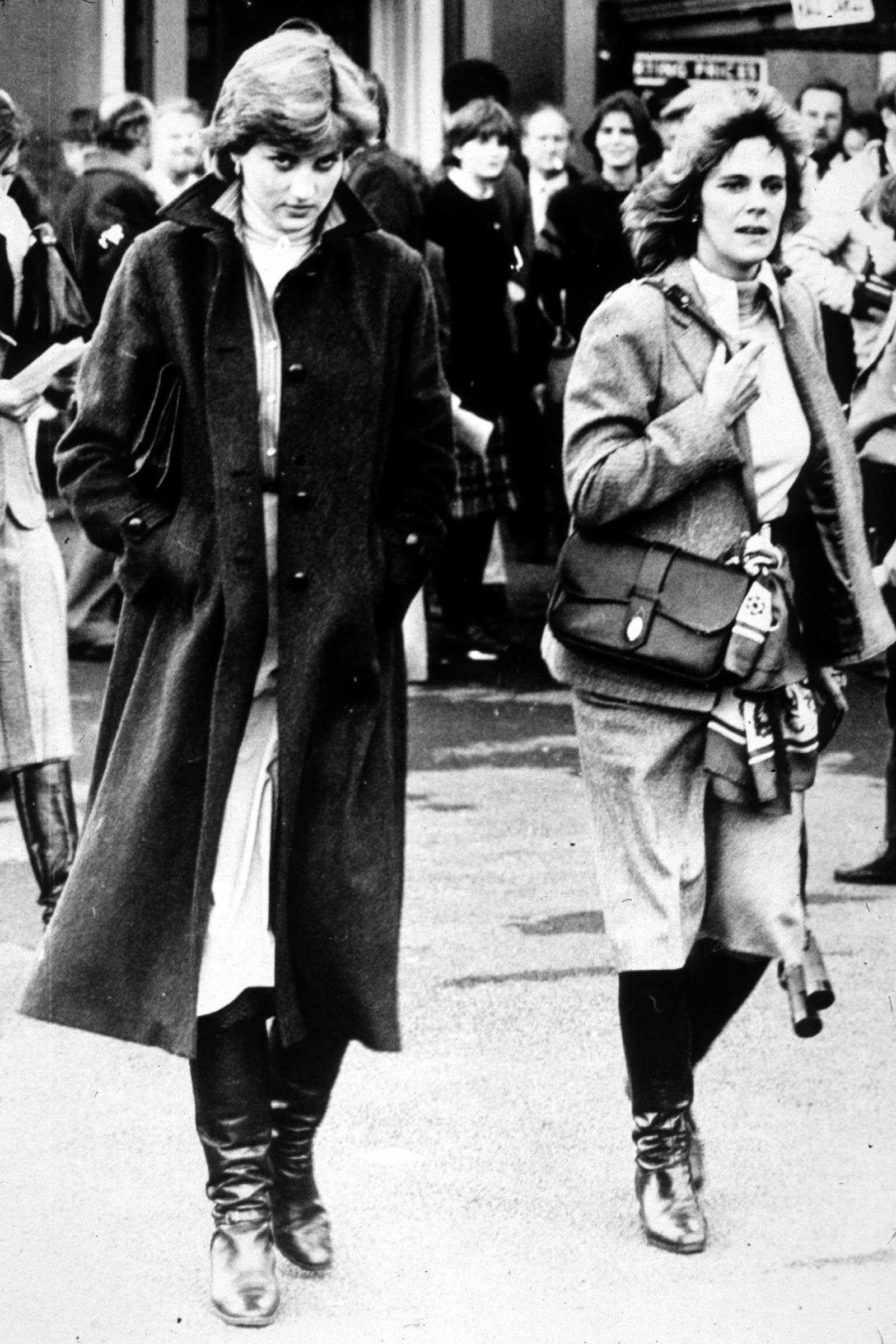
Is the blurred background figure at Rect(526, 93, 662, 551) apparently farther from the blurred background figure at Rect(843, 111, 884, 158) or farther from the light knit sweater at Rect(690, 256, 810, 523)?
the light knit sweater at Rect(690, 256, 810, 523)

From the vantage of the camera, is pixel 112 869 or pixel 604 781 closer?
pixel 112 869

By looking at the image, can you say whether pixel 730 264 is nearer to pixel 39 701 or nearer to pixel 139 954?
pixel 139 954

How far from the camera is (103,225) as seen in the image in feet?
31.7

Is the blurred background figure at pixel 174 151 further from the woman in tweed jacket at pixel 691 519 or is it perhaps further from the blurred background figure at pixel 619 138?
the woman in tweed jacket at pixel 691 519

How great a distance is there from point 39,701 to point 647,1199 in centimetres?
255

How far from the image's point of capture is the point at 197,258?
4.04 meters

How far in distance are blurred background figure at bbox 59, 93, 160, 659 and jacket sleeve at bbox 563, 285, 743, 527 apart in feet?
16.8

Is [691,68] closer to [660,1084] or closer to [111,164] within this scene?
[111,164]

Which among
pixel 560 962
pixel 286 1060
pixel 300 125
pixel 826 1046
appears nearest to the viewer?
pixel 300 125

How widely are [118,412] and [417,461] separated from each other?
0.51 m

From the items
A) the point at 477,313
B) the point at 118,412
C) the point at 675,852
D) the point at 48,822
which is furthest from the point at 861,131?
the point at 118,412

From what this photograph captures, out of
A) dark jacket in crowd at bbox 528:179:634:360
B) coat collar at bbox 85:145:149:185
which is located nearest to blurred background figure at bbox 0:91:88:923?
coat collar at bbox 85:145:149:185

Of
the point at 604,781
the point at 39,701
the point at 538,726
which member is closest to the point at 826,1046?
the point at 604,781

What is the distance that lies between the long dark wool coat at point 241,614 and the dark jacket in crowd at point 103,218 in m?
5.60
